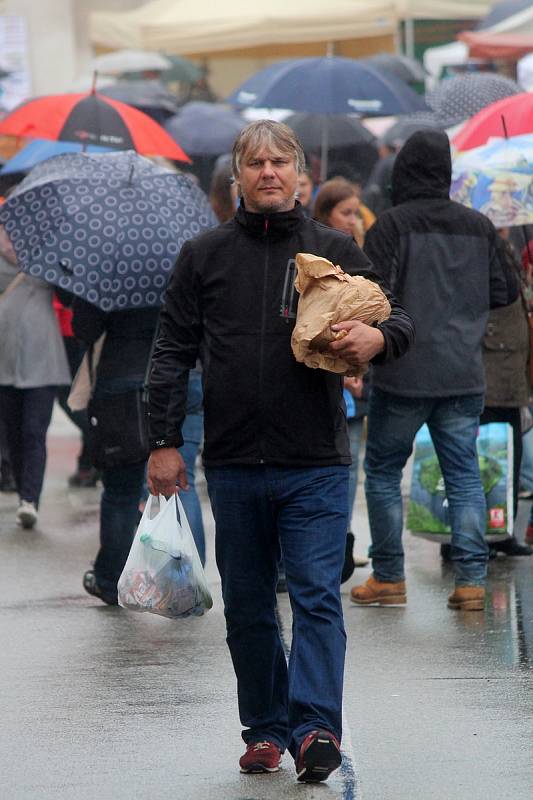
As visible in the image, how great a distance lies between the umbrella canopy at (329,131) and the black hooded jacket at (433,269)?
6838mm

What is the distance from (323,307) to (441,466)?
269 centimetres

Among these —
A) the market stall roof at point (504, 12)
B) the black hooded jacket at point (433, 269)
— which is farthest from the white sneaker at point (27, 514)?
the market stall roof at point (504, 12)

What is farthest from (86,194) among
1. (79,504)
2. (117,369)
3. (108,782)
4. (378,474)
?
(79,504)

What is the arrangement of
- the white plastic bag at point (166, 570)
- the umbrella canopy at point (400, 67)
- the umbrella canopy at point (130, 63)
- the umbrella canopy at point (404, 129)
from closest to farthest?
1. the white plastic bag at point (166, 570)
2. the umbrella canopy at point (404, 129)
3. the umbrella canopy at point (400, 67)
4. the umbrella canopy at point (130, 63)

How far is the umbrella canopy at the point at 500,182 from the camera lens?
7832 mm

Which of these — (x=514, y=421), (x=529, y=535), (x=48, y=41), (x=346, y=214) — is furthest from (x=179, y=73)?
(x=514, y=421)

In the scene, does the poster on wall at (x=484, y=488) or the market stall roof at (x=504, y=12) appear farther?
the market stall roof at (x=504, y=12)

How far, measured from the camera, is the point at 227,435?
15.9 ft

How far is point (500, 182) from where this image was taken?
25.9 feet

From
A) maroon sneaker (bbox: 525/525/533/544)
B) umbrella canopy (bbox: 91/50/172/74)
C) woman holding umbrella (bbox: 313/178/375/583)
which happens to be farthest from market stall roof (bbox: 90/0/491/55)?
maroon sneaker (bbox: 525/525/533/544)

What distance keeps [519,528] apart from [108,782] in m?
4.42

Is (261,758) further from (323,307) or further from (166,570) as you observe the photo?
(323,307)

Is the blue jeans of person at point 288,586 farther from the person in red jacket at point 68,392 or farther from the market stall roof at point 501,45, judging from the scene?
the market stall roof at point 501,45

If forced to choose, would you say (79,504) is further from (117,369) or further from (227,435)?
(227,435)
